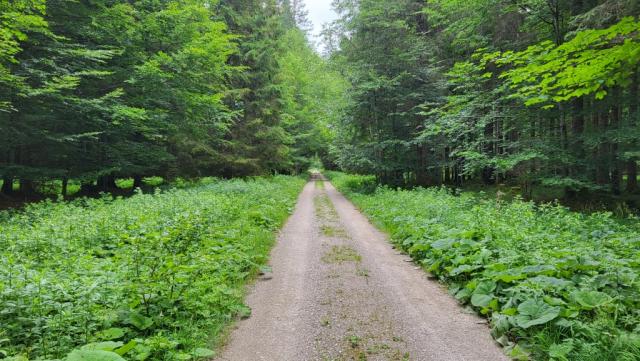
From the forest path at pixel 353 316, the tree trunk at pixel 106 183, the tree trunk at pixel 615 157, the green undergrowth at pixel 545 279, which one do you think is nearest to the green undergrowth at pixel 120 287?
the forest path at pixel 353 316

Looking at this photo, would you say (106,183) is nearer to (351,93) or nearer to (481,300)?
(351,93)

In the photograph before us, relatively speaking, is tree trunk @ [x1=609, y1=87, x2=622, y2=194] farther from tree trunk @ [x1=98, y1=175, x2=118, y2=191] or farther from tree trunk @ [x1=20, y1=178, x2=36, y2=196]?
tree trunk @ [x1=20, y1=178, x2=36, y2=196]

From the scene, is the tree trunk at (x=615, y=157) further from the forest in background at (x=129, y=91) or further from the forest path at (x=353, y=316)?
the forest in background at (x=129, y=91)

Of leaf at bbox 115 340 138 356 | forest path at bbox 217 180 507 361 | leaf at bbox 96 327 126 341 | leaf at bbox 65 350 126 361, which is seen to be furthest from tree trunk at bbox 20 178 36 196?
leaf at bbox 65 350 126 361

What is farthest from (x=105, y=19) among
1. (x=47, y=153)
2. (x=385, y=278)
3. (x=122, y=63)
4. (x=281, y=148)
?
(x=385, y=278)

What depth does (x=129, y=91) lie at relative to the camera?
1609cm

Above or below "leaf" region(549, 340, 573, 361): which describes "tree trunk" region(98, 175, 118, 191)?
above

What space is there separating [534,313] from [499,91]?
10621 mm

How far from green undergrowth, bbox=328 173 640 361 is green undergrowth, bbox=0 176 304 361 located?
12.2 ft

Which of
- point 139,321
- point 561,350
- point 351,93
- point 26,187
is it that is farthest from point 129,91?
point 561,350

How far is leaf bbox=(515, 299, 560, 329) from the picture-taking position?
12.6 feet

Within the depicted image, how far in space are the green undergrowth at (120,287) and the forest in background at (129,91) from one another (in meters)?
6.85

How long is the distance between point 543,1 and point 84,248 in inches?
650

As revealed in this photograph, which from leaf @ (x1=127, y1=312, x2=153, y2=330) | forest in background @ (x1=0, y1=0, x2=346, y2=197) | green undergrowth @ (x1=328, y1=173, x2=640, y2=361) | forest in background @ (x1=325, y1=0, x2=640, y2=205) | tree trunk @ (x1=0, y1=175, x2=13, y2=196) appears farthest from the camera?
tree trunk @ (x1=0, y1=175, x2=13, y2=196)
